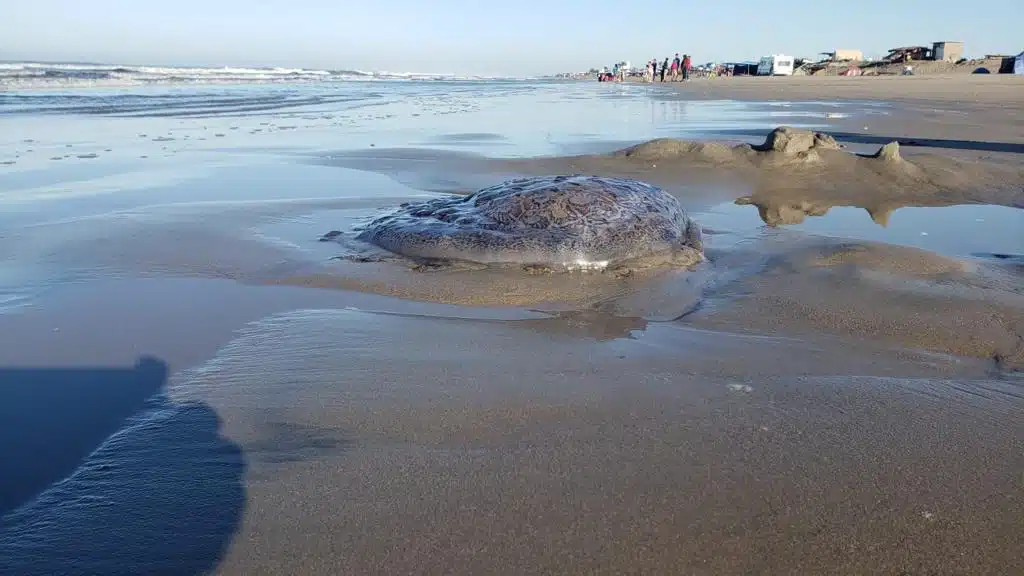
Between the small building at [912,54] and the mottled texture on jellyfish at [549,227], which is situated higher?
the small building at [912,54]

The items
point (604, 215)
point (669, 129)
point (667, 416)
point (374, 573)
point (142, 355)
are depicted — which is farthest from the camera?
point (669, 129)

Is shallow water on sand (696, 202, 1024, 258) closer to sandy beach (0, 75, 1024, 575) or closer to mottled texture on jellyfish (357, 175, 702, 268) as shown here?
sandy beach (0, 75, 1024, 575)

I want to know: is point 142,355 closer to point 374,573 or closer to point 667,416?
point 374,573

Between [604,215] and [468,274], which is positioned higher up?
[604,215]

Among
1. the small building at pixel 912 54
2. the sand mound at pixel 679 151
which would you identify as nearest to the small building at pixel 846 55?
the small building at pixel 912 54

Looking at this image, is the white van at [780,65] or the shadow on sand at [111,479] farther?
the white van at [780,65]

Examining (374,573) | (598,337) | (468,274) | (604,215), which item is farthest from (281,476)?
(604,215)

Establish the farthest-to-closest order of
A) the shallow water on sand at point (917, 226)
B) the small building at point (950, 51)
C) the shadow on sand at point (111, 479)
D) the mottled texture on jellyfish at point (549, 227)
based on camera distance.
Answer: the small building at point (950, 51) → the shallow water on sand at point (917, 226) → the mottled texture on jellyfish at point (549, 227) → the shadow on sand at point (111, 479)

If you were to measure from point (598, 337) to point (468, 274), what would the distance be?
1247 mm

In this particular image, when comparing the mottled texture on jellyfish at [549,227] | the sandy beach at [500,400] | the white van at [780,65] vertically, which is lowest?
the sandy beach at [500,400]

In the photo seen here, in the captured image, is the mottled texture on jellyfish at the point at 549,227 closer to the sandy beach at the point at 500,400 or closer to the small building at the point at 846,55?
the sandy beach at the point at 500,400

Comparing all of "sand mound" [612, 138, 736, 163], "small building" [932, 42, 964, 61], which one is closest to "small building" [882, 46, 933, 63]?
"small building" [932, 42, 964, 61]

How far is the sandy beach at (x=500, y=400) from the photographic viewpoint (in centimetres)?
176

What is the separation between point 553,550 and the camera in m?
1.72
